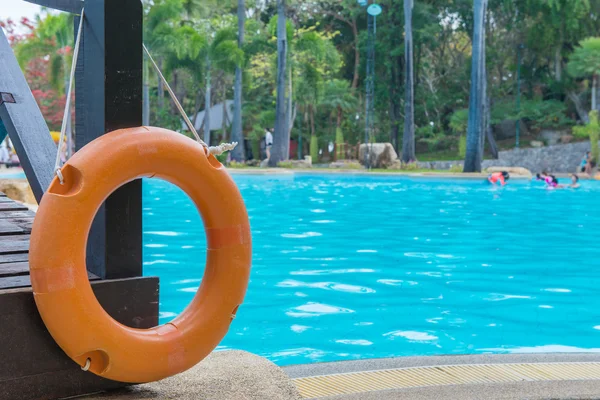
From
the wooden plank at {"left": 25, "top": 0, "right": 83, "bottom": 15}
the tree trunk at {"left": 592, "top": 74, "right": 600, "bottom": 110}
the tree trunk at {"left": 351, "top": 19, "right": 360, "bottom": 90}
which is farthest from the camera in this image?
the tree trunk at {"left": 351, "top": 19, "right": 360, "bottom": 90}

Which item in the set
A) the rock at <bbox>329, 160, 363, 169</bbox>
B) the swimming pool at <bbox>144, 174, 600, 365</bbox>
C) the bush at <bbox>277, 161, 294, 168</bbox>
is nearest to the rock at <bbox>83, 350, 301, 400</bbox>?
the swimming pool at <bbox>144, 174, 600, 365</bbox>

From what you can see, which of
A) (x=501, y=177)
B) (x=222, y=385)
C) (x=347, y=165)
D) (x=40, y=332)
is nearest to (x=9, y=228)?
(x=40, y=332)

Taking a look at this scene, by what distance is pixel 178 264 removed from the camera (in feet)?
19.7

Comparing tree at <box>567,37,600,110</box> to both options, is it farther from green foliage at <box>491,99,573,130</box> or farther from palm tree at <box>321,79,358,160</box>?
palm tree at <box>321,79,358,160</box>

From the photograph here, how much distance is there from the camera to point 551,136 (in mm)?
26969

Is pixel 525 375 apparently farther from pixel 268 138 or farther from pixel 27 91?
pixel 268 138

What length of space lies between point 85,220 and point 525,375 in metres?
1.66

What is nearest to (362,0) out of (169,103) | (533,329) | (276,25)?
(276,25)

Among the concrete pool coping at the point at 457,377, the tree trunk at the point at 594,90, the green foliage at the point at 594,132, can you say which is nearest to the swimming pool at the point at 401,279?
the concrete pool coping at the point at 457,377

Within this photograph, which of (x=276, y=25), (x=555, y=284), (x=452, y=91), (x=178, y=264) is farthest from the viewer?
(x=452, y=91)

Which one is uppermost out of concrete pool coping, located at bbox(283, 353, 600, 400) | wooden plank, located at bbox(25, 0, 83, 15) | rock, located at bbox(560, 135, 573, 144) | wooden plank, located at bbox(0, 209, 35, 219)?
wooden plank, located at bbox(25, 0, 83, 15)

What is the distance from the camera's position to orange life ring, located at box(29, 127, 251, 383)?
1802 mm

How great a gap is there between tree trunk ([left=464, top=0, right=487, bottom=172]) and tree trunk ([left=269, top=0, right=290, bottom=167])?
6.72m

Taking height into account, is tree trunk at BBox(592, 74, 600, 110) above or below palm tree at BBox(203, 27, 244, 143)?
below
